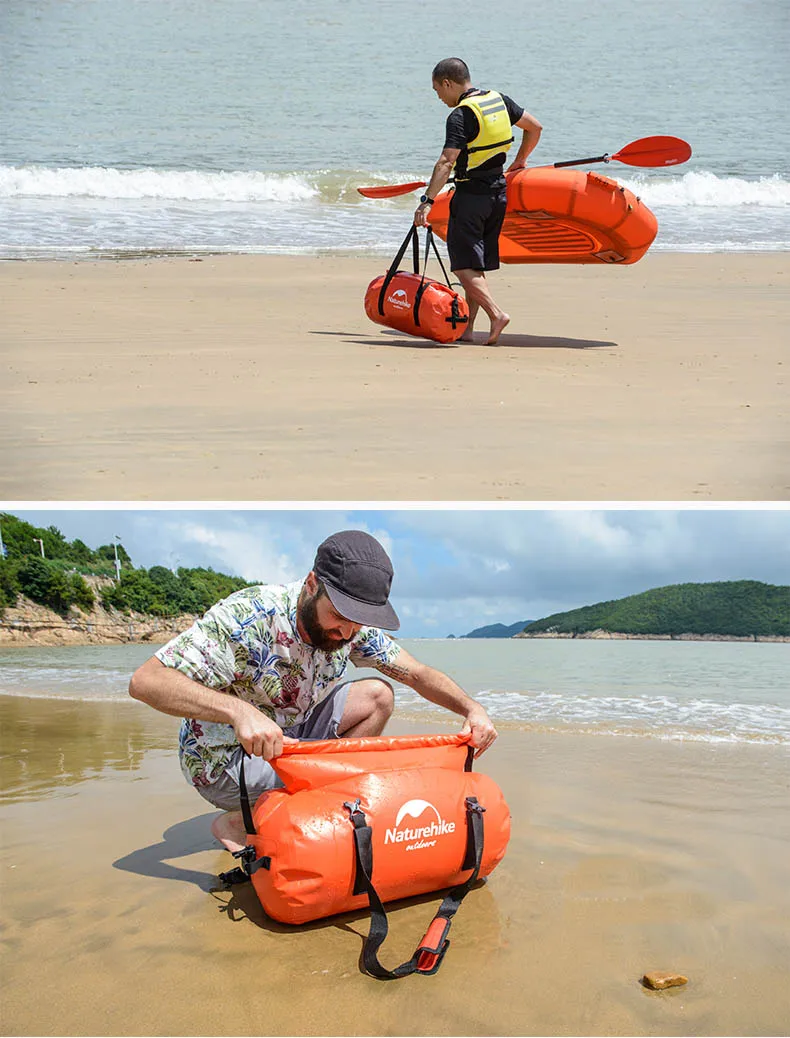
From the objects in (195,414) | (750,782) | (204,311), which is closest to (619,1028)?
(750,782)

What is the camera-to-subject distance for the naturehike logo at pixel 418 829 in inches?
98.4

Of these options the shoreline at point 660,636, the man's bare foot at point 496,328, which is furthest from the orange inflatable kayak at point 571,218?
the shoreline at point 660,636

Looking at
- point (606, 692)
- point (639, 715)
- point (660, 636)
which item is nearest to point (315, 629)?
point (639, 715)

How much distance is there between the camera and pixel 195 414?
15.7 ft

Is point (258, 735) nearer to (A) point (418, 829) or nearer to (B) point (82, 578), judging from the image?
(A) point (418, 829)

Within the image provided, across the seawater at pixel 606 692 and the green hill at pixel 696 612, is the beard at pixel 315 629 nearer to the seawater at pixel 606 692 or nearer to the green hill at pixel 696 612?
the seawater at pixel 606 692

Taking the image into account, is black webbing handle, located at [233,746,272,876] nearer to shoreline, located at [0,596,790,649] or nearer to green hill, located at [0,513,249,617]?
shoreline, located at [0,596,790,649]

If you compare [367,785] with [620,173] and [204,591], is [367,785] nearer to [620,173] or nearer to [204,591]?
[620,173]

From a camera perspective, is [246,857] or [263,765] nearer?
[246,857]

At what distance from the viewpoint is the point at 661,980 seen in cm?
211

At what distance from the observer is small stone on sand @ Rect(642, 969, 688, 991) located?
83.0 inches

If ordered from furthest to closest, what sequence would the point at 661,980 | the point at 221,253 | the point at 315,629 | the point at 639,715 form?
1. the point at 221,253
2. the point at 639,715
3. the point at 315,629
4. the point at 661,980

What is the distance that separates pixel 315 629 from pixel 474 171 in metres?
4.51

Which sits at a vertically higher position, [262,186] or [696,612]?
[262,186]
